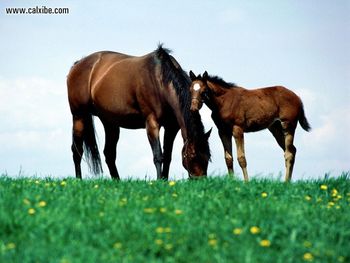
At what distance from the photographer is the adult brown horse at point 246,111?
12.7 meters

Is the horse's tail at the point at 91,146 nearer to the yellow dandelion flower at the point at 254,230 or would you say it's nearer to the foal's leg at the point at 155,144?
the foal's leg at the point at 155,144

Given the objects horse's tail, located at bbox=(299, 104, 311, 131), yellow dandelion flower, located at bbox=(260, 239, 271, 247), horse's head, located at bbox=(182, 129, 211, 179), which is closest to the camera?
yellow dandelion flower, located at bbox=(260, 239, 271, 247)

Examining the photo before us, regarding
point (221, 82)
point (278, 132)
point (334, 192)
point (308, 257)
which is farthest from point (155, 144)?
point (308, 257)

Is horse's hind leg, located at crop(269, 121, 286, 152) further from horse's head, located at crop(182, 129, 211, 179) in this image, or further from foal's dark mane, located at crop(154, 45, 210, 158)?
horse's head, located at crop(182, 129, 211, 179)

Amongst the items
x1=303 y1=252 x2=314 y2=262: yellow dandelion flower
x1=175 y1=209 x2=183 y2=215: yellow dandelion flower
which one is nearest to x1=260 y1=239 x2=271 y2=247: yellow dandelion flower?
x1=303 y1=252 x2=314 y2=262: yellow dandelion flower

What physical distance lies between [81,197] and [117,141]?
6858 millimetres

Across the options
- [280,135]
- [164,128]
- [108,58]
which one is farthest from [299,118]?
[108,58]

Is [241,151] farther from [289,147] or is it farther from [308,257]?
[308,257]

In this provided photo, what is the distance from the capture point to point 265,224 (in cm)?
705

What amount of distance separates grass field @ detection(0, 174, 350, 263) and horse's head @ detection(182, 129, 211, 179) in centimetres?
252

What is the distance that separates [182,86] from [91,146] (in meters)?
3.70

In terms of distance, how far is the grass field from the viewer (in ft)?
20.6

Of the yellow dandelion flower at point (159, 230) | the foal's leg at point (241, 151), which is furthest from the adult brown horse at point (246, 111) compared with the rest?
the yellow dandelion flower at point (159, 230)

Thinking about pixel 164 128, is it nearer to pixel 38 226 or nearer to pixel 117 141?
pixel 117 141
